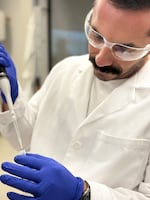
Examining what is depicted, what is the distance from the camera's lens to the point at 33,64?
2705mm

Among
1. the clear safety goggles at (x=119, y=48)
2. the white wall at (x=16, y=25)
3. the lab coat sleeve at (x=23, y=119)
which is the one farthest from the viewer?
the white wall at (x=16, y=25)

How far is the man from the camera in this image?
2.67ft

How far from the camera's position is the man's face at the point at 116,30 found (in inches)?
34.0

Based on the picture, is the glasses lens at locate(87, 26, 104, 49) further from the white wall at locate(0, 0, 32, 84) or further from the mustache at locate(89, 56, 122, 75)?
the white wall at locate(0, 0, 32, 84)

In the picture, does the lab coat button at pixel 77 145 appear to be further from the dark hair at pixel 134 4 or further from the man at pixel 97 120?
the dark hair at pixel 134 4

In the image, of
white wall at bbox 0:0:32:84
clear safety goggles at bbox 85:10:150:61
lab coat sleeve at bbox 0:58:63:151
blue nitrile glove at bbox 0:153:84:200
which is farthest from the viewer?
white wall at bbox 0:0:32:84

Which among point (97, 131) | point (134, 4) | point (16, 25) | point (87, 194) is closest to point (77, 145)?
point (97, 131)

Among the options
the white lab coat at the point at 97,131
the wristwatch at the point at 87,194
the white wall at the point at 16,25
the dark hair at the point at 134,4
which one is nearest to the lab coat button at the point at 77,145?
the white lab coat at the point at 97,131

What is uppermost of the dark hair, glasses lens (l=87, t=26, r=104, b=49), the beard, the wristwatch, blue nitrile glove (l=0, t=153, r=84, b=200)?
the dark hair

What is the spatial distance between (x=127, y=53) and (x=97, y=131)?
0.25 metres

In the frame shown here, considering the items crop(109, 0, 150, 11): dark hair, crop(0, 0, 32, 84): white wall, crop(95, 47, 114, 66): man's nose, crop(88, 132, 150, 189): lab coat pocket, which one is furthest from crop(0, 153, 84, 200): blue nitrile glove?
crop(0, 0, 32, 84): white wall

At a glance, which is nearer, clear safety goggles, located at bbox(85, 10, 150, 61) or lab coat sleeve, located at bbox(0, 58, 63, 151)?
clear safety goggles, located at bbox(85, 10, 150, 61)

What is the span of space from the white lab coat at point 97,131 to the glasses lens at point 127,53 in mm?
109

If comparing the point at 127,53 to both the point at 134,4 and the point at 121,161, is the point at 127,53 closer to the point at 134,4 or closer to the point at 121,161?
the point at 134,4
